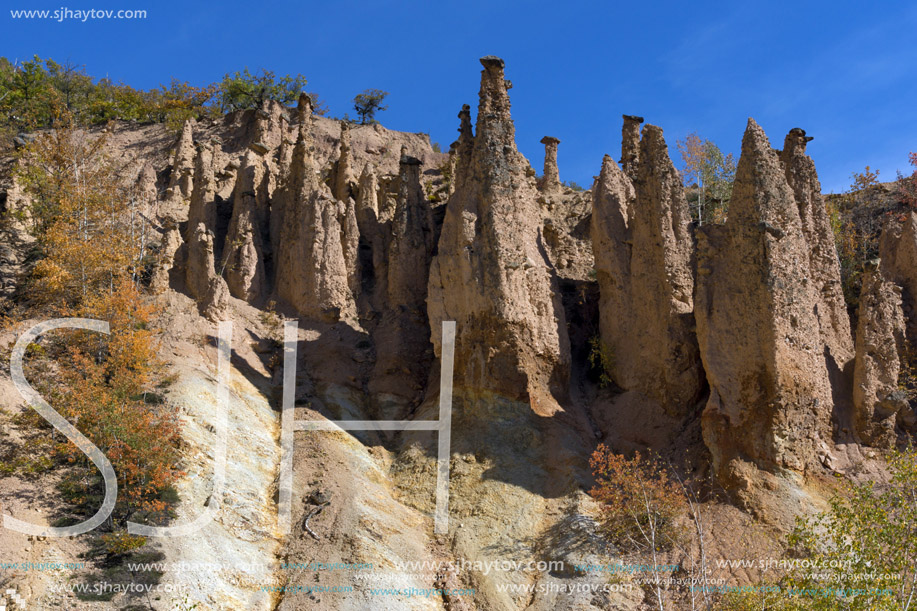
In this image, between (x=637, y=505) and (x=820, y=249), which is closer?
(x=637, y=505)

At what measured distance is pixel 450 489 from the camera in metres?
23.3

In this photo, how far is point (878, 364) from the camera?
23422 mm

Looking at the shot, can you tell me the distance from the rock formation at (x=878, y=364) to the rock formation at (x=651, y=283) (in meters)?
4.28

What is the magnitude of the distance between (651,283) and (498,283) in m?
4.77

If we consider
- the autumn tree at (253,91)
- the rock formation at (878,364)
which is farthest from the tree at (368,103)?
the rock formation at (878,364)

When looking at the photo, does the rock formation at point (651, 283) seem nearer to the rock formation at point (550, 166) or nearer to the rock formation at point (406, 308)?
the rock formation at point (406, 308)

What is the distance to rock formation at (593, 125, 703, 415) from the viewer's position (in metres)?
25.2

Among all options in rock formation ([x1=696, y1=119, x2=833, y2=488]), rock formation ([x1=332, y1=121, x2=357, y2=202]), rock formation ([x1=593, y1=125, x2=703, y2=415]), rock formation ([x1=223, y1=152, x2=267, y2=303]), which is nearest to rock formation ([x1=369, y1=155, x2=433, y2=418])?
rock formation ([x1=332, y1=121, x2=357, y2=202])

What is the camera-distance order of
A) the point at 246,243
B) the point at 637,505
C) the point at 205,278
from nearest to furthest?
the point at 637,505 < the point at 205,278 < the point at 246,243

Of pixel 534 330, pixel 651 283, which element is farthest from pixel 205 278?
pixel 651 283

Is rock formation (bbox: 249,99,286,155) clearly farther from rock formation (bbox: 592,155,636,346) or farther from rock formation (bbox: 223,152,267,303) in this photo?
rock formation (bbox: 592,155,636,346)

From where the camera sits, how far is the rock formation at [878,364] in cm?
2302

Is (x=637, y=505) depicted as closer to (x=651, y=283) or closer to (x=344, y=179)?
(x=651, y=283)

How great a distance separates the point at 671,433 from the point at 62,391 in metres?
16.4
